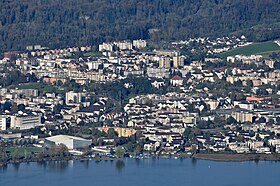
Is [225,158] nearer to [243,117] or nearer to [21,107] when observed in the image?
[243,117]

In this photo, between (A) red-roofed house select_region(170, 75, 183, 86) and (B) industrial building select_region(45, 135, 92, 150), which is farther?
(A) red-roofed house select_region(170, 75, 183, 86)

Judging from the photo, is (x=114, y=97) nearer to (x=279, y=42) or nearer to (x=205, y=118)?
(x=205, y=118)

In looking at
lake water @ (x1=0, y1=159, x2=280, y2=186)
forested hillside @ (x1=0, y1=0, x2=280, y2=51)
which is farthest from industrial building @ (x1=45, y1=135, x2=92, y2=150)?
forested hillside @ (x1=0, y1=0, x2=280, y2=51)

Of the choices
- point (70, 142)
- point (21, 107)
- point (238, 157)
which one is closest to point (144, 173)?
point (238, 157)

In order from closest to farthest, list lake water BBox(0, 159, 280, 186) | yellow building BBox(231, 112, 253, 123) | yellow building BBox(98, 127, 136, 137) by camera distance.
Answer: lake water BBox(0, 159, 280, 186)
yellow building BBox(98, 127, 136, 137)
yellow building BBox(231, 112, 253, 123)

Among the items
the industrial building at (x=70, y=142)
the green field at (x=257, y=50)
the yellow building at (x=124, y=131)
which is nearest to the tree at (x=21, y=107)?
the yellow building at (x=124, y=131)

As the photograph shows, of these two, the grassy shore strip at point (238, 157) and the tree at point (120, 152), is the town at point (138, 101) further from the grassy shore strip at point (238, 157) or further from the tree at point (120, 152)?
the grassy shore strip at point (238, 157)

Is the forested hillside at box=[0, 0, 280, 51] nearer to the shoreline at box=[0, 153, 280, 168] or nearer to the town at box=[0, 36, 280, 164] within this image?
the town at box=[0, 36, 280, 164]
